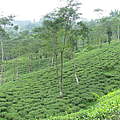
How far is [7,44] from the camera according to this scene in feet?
134

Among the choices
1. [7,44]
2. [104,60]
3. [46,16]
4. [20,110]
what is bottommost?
[20,110]

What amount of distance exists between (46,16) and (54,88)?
818cm

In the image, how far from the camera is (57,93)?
75.0 ft

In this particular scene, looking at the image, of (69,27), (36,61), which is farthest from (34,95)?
(36,61)

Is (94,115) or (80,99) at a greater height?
(94,115)

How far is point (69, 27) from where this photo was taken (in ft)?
76.9

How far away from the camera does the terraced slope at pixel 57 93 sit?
1816 cm

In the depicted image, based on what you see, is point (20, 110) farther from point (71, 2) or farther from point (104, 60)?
point (104, 60)

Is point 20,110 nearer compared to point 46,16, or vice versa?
point 20,110

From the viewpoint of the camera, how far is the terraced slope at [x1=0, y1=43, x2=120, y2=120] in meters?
18.2

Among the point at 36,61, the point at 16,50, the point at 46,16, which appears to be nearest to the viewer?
the point at 46,16

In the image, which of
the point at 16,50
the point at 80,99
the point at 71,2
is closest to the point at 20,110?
the point at 80,99

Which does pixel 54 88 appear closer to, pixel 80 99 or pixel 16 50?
pixel 80 99

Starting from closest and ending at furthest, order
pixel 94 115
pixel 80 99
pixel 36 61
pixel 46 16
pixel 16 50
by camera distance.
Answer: pixel 94 115 < pixel 80 99 < pixel 46 16 < pixel 16 50 < pixel 36 61
